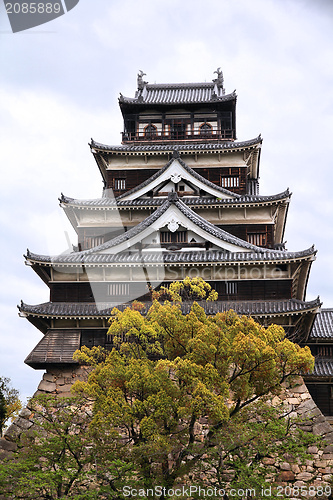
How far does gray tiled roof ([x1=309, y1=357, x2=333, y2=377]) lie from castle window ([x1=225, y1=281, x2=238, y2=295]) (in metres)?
5.57

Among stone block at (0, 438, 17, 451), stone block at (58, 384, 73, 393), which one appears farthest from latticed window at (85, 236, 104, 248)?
stone block at (0, 438, 17, 451)

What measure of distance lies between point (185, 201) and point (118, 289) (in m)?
7.11

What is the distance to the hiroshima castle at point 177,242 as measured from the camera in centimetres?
2236

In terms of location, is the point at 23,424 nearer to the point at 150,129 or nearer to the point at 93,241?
the point at 93,241

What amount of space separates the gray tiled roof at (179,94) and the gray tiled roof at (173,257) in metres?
13.3

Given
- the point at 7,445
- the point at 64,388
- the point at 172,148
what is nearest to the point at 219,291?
the point at 64,388

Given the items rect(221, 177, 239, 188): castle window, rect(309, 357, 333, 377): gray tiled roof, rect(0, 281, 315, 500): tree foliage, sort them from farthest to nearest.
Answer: rect(221, 177, 239, 188): castle window < rect(309, 357, 333, 377): gray tiled roof < rect(0, 281, 315, 500): tree foliage

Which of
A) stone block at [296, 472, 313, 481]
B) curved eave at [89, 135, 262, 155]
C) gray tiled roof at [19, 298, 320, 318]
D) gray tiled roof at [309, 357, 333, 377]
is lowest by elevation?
stone block at [296, 472, 313, 481]

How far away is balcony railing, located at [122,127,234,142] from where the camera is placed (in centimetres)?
3288

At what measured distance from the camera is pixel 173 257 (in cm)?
2377

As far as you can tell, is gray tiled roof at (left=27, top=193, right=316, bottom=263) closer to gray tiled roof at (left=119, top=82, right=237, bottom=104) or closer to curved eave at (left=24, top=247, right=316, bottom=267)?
curved eave at (left=24, top=247, right=316, bottom=267)

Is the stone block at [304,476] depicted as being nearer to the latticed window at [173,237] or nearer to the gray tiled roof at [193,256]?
the gray tiled roof at [193,256]

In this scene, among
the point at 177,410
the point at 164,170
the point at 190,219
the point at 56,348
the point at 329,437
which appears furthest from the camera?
the point at 164,170

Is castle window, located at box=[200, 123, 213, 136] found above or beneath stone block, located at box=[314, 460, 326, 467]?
above
